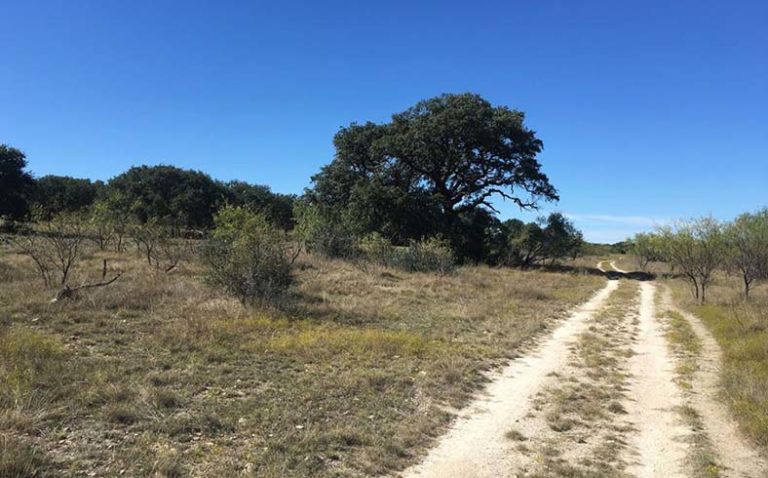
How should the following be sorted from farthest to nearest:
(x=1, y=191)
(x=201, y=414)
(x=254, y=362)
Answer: (x=1, y=191) < (x=254, y=362) < (x=201, y=414)

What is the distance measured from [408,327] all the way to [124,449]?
9.42 meters

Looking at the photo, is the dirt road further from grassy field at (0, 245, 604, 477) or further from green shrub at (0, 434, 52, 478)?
green shrub at (0, 434, 52, 478)

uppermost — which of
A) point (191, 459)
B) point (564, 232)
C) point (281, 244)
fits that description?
point (564, 232)

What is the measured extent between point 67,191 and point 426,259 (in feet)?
196

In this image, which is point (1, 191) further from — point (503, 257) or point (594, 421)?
point (594, 421)

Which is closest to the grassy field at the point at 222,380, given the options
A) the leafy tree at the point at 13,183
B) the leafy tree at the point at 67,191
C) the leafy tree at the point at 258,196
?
the leafy tree at the point at 13,183

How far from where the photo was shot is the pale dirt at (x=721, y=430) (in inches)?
226

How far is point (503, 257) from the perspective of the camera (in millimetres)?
50844

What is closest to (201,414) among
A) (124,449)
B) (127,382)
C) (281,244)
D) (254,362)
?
(124,449)

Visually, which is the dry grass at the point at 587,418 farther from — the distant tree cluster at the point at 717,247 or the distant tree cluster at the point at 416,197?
the distant tree cluster at the point at 416,197

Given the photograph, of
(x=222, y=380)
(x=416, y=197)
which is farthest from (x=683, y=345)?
(x=416, y=197)

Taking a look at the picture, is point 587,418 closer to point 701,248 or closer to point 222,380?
point 222,380

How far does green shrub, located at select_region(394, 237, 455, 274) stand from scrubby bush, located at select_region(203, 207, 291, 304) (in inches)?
644

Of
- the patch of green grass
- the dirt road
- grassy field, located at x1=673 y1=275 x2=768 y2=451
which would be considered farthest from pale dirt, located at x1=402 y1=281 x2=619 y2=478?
grassy field, located at x1=673 y1=275 x2=768 y2=451
